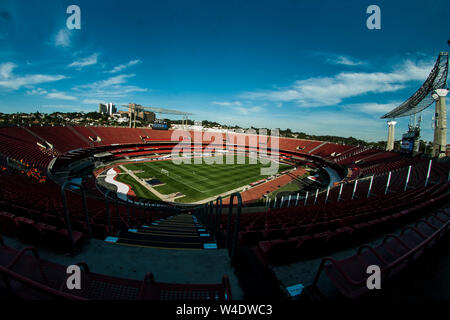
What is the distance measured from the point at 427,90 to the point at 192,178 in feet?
138

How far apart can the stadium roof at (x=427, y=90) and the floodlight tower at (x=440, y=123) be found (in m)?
1.39

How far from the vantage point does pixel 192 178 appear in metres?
35.1

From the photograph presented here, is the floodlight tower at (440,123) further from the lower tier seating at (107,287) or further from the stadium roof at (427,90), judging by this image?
the lower tier seating at (107,287)

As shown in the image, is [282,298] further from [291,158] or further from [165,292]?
[291,158]

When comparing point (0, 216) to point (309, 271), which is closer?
point (309, 271)

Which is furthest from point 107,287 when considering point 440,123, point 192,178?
point 440,123

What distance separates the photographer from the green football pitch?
28134mm

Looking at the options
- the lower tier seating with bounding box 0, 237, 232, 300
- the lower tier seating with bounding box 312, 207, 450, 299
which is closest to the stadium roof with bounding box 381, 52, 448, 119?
the lower tier seating with bounding box 312, 207, 450, 299

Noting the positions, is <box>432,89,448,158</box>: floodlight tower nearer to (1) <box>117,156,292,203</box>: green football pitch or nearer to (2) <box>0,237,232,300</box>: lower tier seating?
(1) <box>117,156,292,203</box>: green football pitch

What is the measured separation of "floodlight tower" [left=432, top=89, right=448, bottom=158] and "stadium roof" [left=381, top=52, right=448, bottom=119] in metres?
1.39
